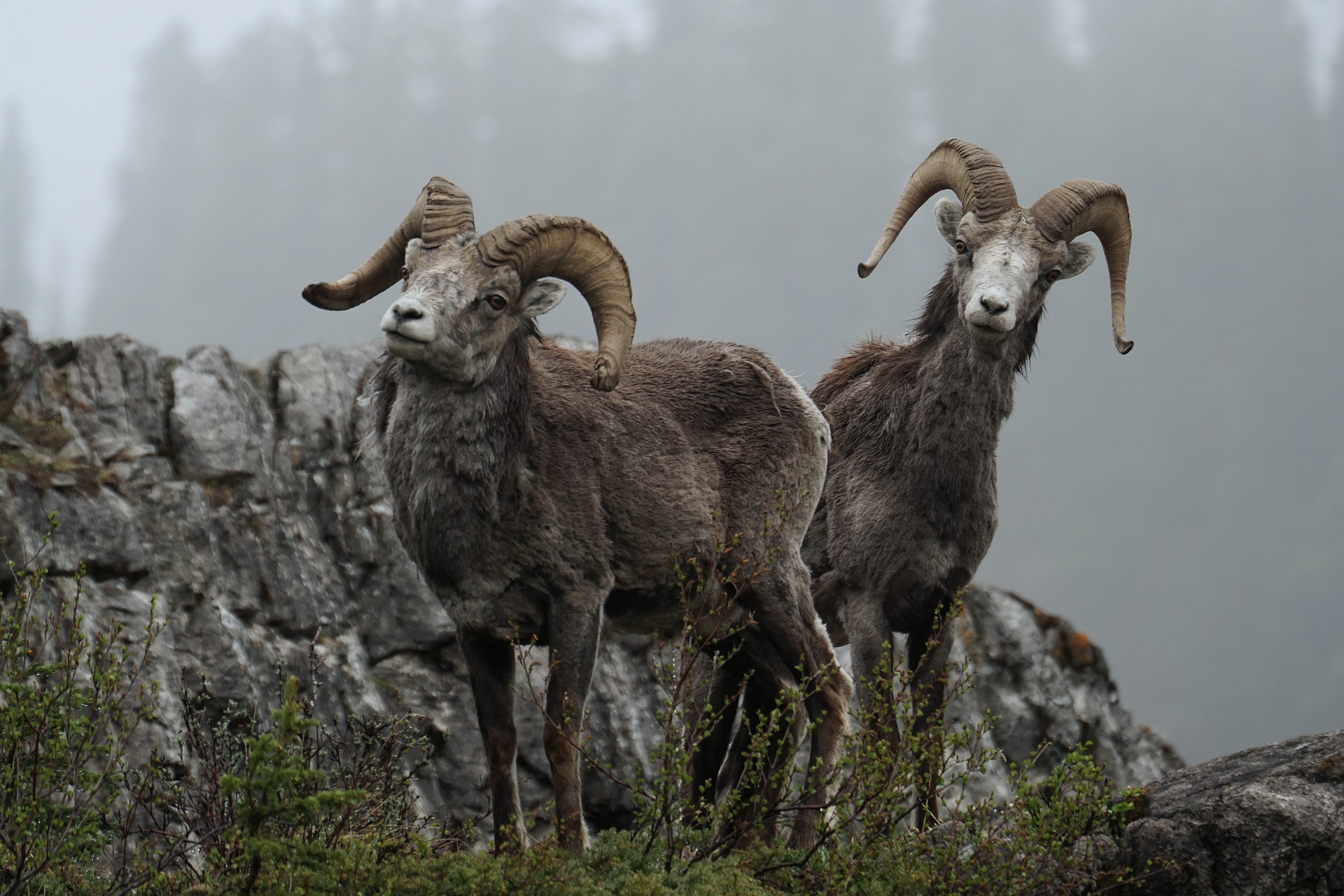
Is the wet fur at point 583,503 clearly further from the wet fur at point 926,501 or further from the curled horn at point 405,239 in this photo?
the wet fur at point 926,501

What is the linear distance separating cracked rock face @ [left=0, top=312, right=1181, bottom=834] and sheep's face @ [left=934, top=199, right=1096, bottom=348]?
432 cm

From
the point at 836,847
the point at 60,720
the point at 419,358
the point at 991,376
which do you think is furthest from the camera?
the point at 991,376

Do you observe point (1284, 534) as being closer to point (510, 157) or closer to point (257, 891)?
point (510, 157)

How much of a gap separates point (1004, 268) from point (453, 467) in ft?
11.7

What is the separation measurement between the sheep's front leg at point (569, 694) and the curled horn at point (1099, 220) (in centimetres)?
387

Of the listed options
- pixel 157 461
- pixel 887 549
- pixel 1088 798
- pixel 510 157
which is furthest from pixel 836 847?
pixel 510 157

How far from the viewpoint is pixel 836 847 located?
5.71 meters

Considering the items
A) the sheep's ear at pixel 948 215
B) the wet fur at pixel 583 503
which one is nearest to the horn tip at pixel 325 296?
the wet fur at pixel 583 503

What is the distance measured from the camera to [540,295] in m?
6.73

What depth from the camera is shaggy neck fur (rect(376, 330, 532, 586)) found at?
21.1 ft

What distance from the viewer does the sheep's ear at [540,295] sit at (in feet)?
22.1

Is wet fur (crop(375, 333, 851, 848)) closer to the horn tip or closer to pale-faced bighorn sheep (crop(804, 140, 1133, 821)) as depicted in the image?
the horn tip

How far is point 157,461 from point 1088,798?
8710 millimetres

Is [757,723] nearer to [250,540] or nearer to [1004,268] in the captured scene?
[1004,268]
